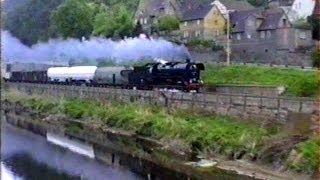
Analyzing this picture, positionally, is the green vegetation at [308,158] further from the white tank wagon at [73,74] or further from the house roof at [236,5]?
the house roof at [236,5]

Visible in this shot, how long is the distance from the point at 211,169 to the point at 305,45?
28.4 metres

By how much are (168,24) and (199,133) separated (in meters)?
35.0

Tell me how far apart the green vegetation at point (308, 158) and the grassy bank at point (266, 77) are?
11225 mm

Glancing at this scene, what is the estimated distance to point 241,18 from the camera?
165 ft

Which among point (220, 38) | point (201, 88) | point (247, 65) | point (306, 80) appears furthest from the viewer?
point (220, 38)

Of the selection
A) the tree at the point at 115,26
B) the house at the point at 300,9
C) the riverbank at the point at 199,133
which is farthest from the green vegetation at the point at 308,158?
the tree at the point at 115,26

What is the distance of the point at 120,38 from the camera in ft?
175

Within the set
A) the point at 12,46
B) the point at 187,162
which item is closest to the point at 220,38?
the point at 12,46

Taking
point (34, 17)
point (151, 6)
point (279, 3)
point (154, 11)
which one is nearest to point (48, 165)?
point (154, 11)

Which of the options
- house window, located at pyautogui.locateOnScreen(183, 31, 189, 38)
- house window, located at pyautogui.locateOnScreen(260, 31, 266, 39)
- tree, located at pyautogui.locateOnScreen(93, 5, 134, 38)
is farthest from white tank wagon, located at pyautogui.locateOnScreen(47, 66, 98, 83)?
house window, located at pyautogui.locateOnScreen(260, 31, 266, 39)

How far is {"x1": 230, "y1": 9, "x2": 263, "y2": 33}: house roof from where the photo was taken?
48844 millimetres

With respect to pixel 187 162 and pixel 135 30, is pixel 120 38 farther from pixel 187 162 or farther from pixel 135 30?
pixel 187 162

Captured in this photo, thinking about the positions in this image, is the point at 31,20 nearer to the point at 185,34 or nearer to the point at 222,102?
the point at 185,34

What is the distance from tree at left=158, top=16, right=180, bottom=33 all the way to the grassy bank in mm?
16424
